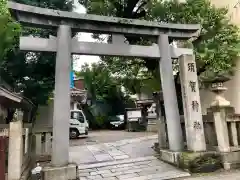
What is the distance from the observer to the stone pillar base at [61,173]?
6578 millimetres

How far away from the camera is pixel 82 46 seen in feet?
25.6

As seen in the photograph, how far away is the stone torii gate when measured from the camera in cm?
706

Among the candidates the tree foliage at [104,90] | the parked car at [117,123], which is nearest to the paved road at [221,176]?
the tree foliage at [104,90]

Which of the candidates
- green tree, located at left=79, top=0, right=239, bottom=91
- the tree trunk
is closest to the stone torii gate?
green tree, located at left=79, top=0, right=239, bottom=91

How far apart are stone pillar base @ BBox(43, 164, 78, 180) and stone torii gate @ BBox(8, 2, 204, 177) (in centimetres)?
20

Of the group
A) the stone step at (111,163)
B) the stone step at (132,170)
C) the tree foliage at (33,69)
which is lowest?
the stone step at (132,170)

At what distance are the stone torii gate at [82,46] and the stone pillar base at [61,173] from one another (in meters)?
0.20

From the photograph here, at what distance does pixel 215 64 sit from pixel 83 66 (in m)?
23.3

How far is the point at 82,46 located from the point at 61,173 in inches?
156

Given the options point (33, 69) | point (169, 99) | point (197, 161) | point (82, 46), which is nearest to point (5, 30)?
point (33, 69)

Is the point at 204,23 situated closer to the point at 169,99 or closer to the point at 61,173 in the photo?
the point at 169,99

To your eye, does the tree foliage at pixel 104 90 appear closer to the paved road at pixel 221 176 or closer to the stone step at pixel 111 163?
the stone step at pixel 111 163

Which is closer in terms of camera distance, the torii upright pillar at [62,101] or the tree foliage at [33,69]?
the torii upright pillar at [62,101]

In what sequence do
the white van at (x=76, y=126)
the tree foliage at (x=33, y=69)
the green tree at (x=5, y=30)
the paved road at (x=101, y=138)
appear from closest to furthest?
the green tree at (x=5, y=30) < the tree foliage at (x=33, y=69) < the paved road at (x=101, y=138) < the white van at (x=76, y=126)
